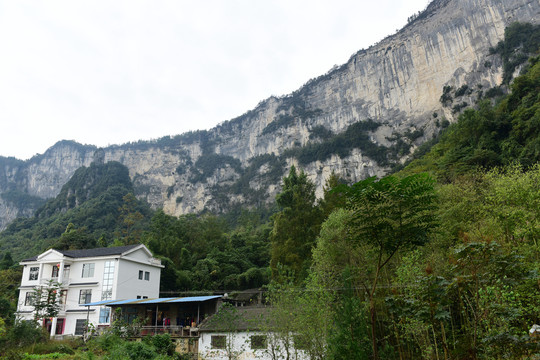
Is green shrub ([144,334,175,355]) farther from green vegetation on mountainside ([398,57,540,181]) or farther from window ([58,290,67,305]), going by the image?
green vegetation on mountainside ([398,57,540,181])

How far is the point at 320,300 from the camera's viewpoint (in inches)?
562

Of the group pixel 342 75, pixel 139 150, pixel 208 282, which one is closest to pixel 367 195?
pixel 208 282

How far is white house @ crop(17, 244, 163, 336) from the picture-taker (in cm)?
2925

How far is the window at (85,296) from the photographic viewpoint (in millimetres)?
29812

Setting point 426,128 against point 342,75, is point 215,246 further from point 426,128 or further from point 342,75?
point 342,75

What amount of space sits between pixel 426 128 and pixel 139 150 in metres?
93.4

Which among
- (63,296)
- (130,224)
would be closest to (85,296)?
(63,296)

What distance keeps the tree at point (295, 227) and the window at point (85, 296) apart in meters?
15.7

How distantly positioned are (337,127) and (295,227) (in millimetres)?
60337

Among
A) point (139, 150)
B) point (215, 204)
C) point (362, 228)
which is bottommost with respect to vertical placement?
point (362, 228)

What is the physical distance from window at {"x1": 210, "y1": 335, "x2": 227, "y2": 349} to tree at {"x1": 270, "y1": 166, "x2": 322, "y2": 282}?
7.66m

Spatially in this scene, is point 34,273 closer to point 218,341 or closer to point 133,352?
point 218,341

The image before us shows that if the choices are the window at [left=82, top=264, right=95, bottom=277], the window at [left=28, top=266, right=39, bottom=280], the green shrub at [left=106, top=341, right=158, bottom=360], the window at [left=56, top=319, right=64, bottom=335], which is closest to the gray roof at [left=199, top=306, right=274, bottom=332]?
the green shrub at [left=106, top=341, right=158, bottom=360]

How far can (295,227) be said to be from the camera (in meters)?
29.4
